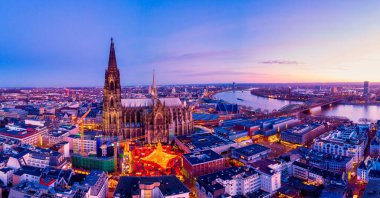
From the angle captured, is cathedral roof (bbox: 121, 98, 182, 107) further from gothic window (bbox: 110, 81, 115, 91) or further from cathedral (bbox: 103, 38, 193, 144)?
gothic window (bbox: 110, 81, 115, 91)

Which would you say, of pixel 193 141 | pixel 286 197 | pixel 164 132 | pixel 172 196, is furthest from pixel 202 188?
pixel 164 132

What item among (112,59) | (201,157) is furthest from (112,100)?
(201,157)

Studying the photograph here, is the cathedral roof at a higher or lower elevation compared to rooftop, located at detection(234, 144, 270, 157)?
higher

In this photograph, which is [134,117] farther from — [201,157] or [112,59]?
[201,157]

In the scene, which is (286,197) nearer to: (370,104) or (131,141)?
(131,141)

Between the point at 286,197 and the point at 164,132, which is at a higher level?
the point at 164,132

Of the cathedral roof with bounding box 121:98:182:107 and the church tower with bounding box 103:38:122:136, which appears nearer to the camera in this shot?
the church tower with bounding box 103:38:122:136

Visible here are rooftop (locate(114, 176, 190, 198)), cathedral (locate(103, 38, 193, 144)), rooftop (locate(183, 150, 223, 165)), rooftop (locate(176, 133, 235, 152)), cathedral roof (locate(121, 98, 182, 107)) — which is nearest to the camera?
rooftop (locate(114, 176, 190, 198))

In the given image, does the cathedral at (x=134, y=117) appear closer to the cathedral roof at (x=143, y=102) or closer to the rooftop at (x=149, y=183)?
the cathedral roof at (x=143, y=102)

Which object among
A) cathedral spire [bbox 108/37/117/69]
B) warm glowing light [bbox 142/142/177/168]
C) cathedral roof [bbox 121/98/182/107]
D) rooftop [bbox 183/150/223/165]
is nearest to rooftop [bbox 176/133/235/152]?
rooftop [bbox 183/150/223/165]

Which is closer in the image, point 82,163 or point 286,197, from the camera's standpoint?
point 286,197
